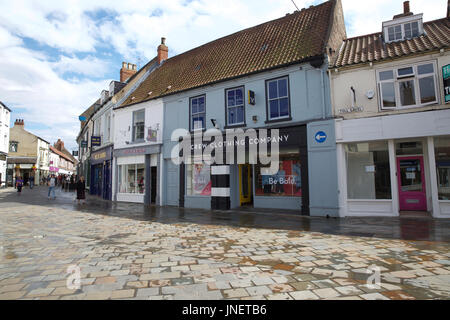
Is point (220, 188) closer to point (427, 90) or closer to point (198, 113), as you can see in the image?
point (198, 113)

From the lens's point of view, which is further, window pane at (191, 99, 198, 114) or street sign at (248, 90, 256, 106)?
window pane at (191, 99, 198, 114)

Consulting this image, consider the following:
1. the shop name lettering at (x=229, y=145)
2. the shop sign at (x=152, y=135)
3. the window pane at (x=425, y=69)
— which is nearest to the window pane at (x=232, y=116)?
the shop name lettering at (x=229, y=145)

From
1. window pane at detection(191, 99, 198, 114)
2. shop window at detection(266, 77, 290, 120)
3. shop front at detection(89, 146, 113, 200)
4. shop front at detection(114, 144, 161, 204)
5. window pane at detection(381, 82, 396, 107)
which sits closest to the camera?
window pane at detection(381, 82, 396, 107)

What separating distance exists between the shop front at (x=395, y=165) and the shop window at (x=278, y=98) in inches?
98.1

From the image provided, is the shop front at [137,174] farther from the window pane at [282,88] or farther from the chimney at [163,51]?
the chimney at [163,51]

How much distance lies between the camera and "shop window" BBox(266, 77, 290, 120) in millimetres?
11852

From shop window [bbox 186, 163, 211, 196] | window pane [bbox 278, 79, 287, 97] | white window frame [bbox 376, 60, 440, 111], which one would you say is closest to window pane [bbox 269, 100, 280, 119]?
window pane [bbox 278, 79, 287, 97]

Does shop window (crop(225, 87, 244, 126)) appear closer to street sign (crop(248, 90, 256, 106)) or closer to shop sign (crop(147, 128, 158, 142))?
street sign (crop(248, 90, 256, 106))

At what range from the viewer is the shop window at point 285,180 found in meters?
12.2

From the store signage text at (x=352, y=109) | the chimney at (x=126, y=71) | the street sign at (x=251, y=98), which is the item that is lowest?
the store signage text at (x=352, y=109)

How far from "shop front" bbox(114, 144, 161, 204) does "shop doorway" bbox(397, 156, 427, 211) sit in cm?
1227

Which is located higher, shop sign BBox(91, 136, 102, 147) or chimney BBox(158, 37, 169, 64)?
chimney BBox(158, 37, 169, 64)
